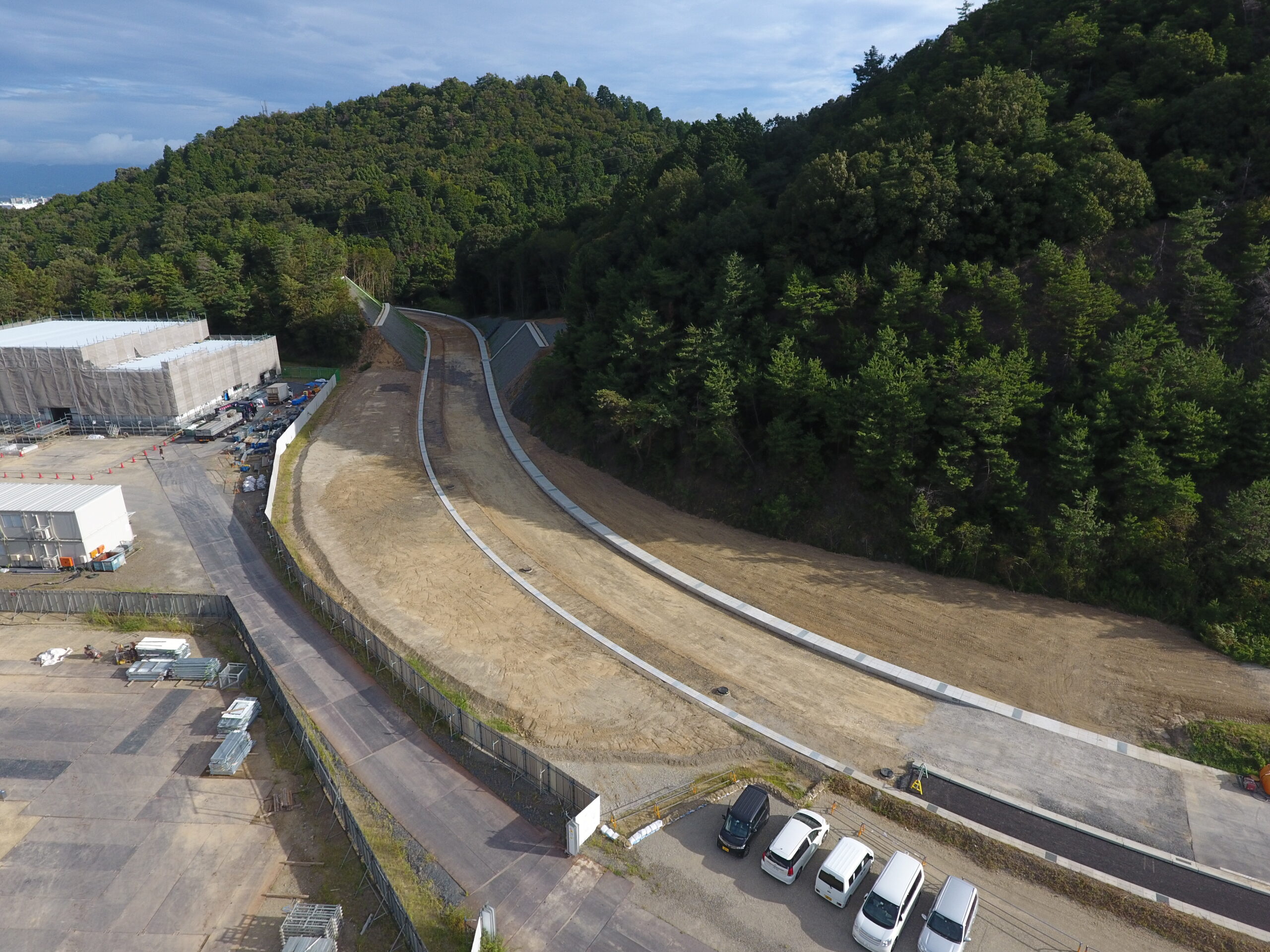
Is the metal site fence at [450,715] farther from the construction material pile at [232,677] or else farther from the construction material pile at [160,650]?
the construction material pile at [160,650]

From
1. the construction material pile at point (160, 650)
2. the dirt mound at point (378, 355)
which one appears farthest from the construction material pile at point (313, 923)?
the dirt mound at point (378, 355)

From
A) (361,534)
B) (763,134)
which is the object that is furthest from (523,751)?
(763,134)

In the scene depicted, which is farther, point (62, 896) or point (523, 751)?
point (523, 751)

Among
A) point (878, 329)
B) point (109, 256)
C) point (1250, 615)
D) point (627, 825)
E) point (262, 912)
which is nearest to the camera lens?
point (262, 912)

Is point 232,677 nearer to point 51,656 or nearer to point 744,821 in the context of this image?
point 51,656

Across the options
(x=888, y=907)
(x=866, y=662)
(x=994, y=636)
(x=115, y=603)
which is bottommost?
(x=888, y=907)

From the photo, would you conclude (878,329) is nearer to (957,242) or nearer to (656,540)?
(957,242)

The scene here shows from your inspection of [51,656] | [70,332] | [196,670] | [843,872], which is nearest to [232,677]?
[196,670]
